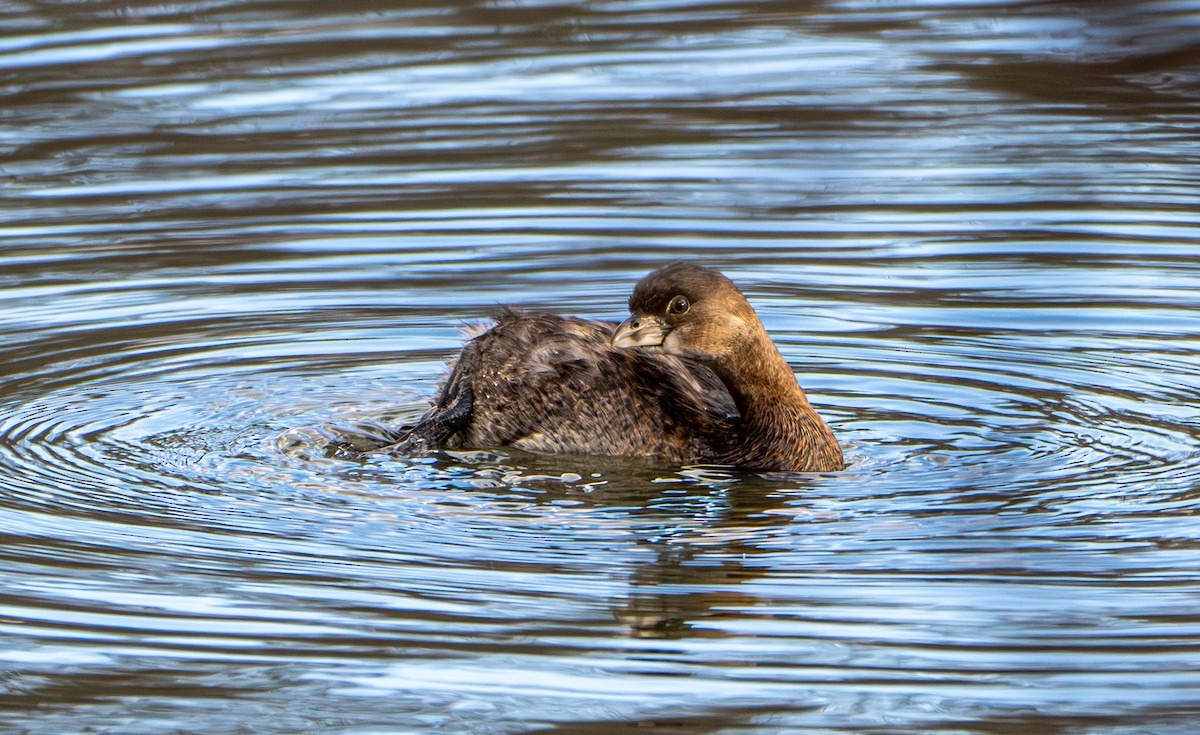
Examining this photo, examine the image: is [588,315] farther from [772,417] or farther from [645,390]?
[772,417]

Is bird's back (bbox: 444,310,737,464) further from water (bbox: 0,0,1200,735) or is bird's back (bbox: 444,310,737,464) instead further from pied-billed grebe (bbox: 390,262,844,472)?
water (bbox: 0,0,1200,735)

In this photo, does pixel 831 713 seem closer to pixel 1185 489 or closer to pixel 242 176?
pixel 1185 489

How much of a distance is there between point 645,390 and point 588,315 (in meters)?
2.12

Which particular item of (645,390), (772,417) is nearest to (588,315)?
(645,390)

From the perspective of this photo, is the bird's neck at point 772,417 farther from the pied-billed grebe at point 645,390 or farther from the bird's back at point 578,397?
the bird's back at point 578,397

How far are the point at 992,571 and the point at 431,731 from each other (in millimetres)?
2006

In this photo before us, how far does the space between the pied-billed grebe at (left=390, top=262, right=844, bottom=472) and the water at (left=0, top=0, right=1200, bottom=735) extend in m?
0.20

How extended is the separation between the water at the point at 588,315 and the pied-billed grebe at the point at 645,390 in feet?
0.66

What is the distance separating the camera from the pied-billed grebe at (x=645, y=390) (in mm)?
6930

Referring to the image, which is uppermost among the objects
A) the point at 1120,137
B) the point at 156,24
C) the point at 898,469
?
the point at 156,24

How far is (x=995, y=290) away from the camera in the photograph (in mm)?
9430

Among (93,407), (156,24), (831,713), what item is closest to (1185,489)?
(831,713)

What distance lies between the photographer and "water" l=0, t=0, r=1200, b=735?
4.54m

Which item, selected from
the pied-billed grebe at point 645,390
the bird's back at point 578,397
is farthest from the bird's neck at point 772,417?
the bird's back at point 578,397
